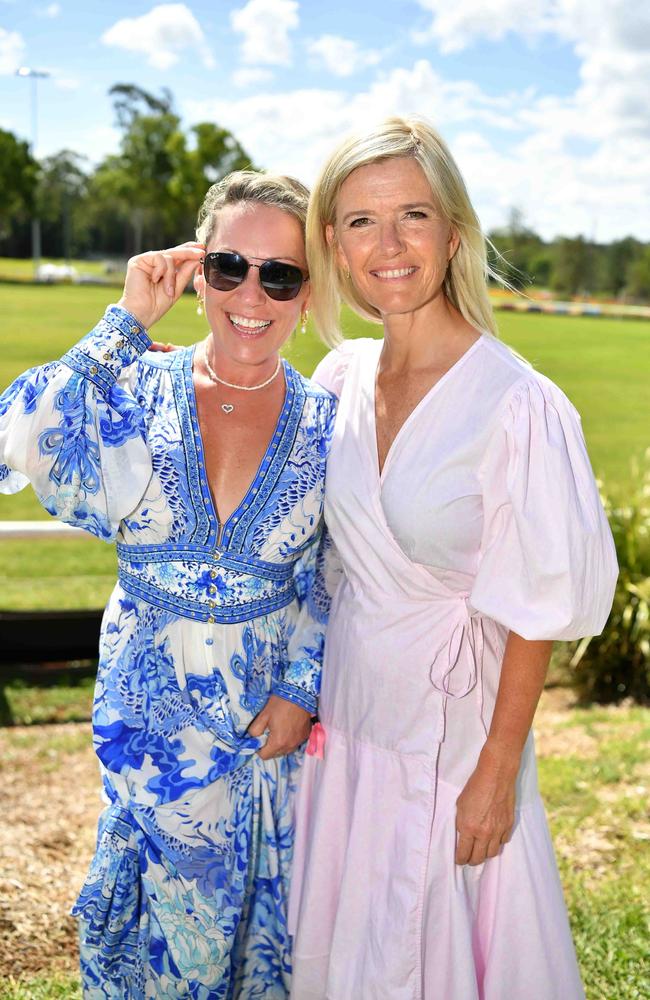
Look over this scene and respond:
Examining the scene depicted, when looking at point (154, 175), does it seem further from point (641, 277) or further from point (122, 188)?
point (641, 277)

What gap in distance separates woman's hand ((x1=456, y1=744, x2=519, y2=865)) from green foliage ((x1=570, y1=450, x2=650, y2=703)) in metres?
3.59

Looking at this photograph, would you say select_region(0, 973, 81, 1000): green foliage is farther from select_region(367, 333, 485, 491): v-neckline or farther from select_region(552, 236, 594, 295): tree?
select_region(552, 236, 594, 295): tree

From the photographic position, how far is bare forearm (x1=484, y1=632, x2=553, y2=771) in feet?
6.45

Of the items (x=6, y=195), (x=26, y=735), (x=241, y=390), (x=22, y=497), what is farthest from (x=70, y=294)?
(x=241, y=390)

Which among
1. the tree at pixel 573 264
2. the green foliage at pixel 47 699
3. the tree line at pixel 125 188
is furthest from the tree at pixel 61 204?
the green foliage at pixel 47 699

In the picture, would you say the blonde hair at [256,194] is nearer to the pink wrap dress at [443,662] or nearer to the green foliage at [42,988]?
the pink wrap dress at [443,662]

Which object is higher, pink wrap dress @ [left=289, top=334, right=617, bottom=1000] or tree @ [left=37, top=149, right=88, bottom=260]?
tree @ [left=37, top=149, right=88, bottom=260]

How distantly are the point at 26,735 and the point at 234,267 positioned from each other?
3.50m

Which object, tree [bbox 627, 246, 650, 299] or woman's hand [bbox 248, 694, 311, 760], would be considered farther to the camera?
tree [bbox 627, 246, 650, 299]

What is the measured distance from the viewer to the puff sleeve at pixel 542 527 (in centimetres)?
186

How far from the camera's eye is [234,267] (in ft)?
7.23

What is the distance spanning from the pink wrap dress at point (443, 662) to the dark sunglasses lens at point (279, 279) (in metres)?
0.32

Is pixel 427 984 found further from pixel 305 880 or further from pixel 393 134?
pixel 393 134

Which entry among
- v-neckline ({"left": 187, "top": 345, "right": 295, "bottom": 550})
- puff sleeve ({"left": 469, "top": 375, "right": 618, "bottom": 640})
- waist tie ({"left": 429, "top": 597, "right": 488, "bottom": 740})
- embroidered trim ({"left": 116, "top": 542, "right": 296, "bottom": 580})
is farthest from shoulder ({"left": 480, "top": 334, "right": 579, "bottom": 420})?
embroidered trim ({"left": 116, "top": 542, "right": 296, "bottom": 580})
